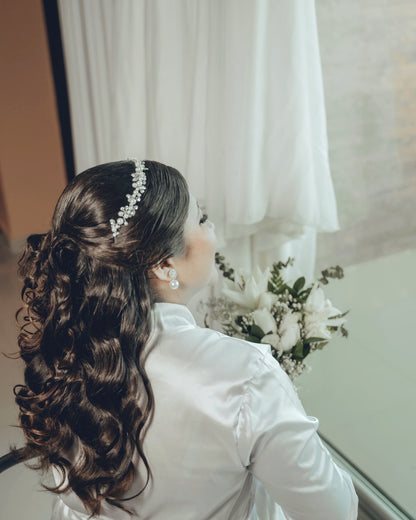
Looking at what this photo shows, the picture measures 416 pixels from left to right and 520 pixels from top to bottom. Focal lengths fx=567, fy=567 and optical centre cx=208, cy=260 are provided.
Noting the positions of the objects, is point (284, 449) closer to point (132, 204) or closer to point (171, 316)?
point (171, 316)

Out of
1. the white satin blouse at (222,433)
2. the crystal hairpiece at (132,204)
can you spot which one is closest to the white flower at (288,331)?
the white satin blouse at (222,433)

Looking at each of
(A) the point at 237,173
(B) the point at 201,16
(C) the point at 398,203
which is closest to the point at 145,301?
(A) the point at 237,173

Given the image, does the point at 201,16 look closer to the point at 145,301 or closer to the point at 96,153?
the point at 96,153

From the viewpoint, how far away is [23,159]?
4094 millimetres

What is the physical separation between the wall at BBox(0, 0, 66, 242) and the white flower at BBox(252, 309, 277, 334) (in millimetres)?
3108

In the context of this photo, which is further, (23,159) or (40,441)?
(23,159)

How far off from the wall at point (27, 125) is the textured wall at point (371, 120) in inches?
103

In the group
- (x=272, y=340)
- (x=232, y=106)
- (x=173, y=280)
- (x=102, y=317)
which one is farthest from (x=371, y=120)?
(x=102, y=317)

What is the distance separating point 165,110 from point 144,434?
124cm

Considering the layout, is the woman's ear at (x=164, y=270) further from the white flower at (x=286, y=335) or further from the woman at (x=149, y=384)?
the white flower at (x=286, y=335)

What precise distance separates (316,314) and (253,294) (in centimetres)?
16

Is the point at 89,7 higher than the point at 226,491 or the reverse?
higher

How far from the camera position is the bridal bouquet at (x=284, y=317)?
1363mm

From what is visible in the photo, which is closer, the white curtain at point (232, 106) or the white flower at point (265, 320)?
the white flower at point (265, 320)
